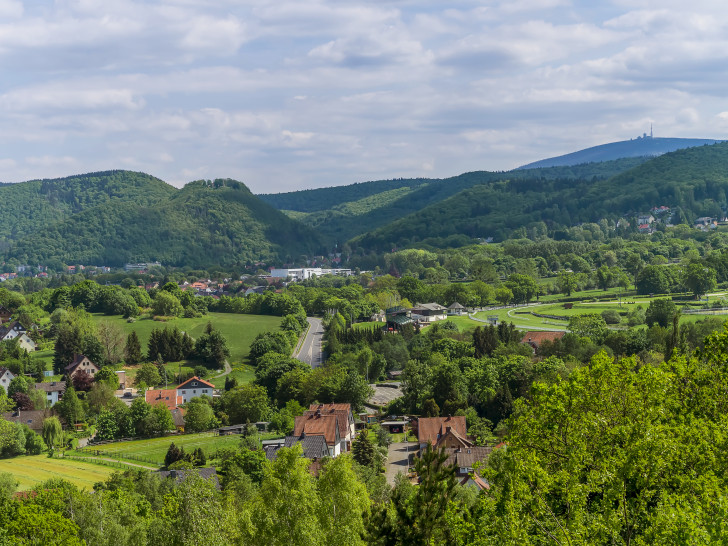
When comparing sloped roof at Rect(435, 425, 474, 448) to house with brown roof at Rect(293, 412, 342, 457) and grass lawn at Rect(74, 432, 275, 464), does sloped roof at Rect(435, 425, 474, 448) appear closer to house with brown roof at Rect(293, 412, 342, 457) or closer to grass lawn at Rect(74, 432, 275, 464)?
house with brown roof at Rect(293, 412, 342, 457)

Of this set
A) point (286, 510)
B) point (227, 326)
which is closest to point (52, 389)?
point (227, 326)

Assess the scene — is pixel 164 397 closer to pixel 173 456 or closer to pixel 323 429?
pixel 173 456

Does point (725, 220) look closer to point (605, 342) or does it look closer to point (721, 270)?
point (721, 270)

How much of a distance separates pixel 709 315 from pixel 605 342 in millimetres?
18862

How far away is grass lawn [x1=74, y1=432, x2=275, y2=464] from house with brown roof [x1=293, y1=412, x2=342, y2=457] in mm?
4722

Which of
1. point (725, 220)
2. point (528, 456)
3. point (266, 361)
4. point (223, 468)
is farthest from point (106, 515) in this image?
point (725, 220)

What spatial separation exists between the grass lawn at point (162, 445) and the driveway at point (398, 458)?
32.0ft

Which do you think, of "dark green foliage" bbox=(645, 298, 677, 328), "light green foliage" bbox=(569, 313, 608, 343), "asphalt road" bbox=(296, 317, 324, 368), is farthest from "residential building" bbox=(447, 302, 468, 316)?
"dark green foliage" bbox=(645, 298, 677, 328)

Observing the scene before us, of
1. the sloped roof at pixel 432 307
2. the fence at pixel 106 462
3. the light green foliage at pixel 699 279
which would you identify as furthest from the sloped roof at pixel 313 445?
the light green foliage at pixel 699 279

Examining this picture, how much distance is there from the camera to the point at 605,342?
211ft

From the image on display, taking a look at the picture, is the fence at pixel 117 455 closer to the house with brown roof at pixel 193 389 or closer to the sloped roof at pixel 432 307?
the house with brown roof at pixel 193 389

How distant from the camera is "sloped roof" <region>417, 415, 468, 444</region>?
47122 millimetres

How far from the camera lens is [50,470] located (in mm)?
46281

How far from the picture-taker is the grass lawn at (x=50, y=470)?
42.9 m
